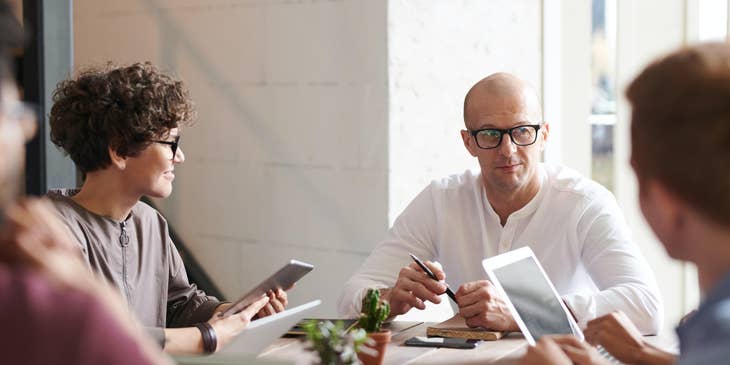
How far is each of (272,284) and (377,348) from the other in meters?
0.46

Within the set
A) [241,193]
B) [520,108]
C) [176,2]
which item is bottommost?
[241,193]

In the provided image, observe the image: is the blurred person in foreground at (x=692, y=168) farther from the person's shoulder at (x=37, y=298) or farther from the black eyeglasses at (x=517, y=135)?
the black eyeglasses at (x=517, y=135)

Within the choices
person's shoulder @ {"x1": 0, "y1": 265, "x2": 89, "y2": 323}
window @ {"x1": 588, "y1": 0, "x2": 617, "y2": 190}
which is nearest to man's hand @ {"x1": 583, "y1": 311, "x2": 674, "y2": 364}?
person's shoulder @ {"x1": 0, "y1": 265, "x2": 89, "y2": 323}

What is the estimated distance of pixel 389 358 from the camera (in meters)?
2.18

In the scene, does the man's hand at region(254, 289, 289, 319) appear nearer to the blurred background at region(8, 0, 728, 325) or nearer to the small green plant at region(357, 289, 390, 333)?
the small green plant at region(357, 289, 390, 333)

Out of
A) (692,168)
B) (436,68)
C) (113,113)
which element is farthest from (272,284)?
(436,68)

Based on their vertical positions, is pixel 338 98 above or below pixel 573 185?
above

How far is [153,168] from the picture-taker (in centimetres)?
254

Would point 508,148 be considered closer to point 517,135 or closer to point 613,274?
point 517,135

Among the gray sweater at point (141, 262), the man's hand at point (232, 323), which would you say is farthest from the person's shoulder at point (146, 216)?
the man's hand at point (232, 323)

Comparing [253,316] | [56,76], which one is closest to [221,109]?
[56,76]

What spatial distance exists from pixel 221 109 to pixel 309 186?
0.54m

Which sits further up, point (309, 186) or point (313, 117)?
point (313, 117)

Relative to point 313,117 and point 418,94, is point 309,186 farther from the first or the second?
point 418,94
